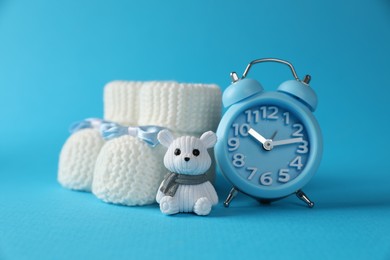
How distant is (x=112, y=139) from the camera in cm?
239

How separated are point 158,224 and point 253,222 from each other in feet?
1.20

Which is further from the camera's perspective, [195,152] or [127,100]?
[127,100]

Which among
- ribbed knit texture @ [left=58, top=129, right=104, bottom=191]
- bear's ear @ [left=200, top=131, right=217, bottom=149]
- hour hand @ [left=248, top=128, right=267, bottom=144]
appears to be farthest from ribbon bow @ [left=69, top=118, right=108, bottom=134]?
hour hand @ [left=248, top=128, right=267, bottom=144]

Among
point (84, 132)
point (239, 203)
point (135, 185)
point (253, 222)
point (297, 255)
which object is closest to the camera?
point (297, 255)

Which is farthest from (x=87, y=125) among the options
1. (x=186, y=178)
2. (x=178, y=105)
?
(x=186, y=178)

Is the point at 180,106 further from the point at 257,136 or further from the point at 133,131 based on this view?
the point at 257,136

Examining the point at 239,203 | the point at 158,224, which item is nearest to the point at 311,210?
the point at 239,203

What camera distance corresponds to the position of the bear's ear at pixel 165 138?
7.14 ft

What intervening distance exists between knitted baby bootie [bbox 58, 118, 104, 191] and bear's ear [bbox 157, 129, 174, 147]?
0.44m

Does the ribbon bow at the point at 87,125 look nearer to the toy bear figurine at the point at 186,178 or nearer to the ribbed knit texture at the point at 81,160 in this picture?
the ribbed knit texture at the point at 81,160

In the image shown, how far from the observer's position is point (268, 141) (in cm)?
226

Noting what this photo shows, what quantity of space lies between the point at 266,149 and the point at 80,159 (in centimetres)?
86

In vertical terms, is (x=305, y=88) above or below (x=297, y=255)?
above

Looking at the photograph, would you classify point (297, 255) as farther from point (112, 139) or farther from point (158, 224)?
point (112, 139)
